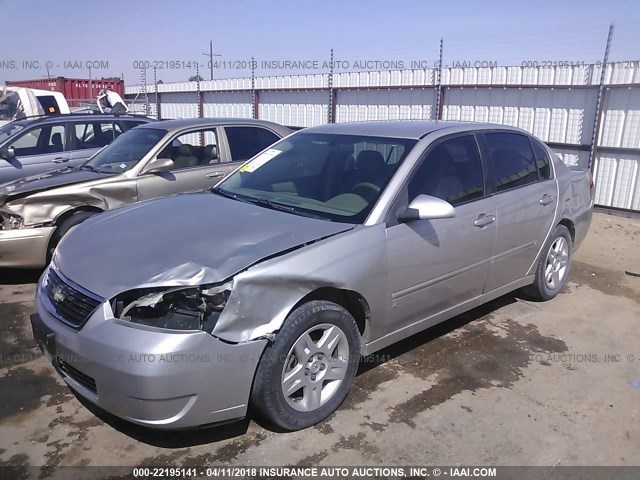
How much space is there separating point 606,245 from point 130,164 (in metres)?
6.52

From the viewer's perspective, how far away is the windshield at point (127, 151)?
6031 millimetres

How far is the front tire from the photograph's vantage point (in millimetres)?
2754

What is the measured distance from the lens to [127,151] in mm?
6227

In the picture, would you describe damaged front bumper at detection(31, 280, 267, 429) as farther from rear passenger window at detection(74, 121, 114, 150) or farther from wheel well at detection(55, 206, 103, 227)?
rear passenger window at detection(74, 121, 114, 150)

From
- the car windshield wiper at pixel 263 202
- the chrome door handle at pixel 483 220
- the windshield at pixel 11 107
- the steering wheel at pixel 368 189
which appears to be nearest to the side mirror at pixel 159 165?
the car windshield wiper at pixel 263 202

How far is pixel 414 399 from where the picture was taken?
3406mm

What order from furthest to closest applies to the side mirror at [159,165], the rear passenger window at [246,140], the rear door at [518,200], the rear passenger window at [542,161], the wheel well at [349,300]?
the rear passenger window at [246,140], the side mirror at [159,165], the rear passenger window at [542,161], the rear door at [518,200], the wheel well at [349,300]

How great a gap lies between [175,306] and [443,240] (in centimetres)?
189

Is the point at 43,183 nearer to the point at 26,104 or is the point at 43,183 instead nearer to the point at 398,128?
the point at 398,128

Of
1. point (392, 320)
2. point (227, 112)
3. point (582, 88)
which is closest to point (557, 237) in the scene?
point (392, 320)

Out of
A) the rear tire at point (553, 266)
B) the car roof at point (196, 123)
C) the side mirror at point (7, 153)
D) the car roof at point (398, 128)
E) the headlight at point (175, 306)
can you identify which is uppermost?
the car roof at point (398, 128)

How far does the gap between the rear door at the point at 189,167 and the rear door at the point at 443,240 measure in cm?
326

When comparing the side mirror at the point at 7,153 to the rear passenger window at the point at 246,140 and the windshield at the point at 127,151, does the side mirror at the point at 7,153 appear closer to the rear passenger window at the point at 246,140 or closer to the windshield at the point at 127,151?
the windshield at the point at 127,151

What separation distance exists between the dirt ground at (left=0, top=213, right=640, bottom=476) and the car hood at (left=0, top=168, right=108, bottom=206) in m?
1.23
